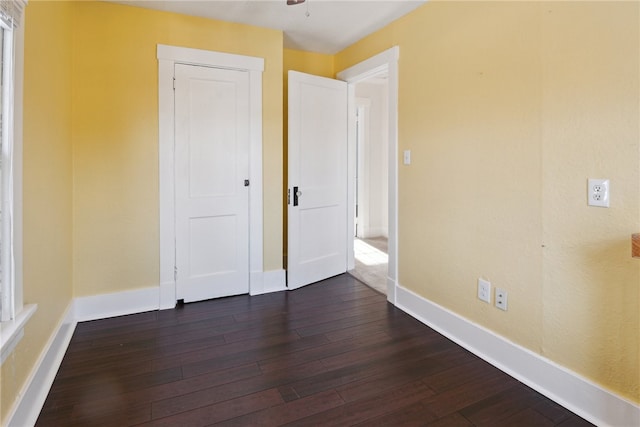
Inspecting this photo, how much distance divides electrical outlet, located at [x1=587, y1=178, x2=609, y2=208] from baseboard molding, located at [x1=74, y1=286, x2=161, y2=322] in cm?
294

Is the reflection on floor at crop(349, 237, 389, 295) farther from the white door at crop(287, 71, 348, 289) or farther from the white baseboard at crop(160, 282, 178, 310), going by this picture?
the white baseboard at crop(160, 282, 178, 310)

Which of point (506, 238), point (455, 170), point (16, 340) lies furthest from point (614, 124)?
point (16, 340)

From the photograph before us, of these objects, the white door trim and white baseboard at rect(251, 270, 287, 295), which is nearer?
the white door trim

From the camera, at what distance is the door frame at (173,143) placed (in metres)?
2.85

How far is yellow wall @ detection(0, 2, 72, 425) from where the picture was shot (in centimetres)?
164

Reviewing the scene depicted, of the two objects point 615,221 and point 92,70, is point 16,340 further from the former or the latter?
point 615,221

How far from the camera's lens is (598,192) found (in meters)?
1.61

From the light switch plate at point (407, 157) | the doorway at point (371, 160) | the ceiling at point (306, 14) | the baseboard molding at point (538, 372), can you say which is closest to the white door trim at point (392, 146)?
the light switch plate at point (407, 157)

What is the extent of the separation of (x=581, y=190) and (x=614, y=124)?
308mm

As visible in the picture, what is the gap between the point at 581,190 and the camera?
1678 mm

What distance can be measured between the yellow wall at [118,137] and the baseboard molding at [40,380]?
551 mm

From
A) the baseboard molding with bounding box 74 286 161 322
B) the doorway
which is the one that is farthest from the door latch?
the doorway

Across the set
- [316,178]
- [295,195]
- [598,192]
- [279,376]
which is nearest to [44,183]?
[279,376]

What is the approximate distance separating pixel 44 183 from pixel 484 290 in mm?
2589
